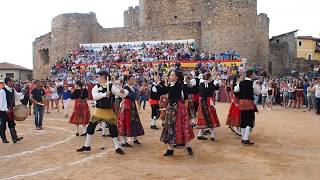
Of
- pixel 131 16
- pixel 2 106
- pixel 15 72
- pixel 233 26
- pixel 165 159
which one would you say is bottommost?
pixel 165 159

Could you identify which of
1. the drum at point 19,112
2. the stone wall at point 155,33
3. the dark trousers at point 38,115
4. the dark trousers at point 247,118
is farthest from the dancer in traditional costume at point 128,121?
the stone wall at point 155,33

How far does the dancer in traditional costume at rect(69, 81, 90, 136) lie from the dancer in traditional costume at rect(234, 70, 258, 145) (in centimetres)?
435

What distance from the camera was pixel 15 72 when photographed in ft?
199

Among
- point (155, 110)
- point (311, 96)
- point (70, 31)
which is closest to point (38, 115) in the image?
point (155, 110)

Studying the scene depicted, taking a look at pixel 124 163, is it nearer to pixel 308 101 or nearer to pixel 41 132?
pixel 41 132

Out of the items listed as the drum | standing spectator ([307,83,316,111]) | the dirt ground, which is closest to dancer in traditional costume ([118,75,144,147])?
the dirt ground

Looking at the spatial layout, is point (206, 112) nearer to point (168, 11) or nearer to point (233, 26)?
point (233, 26)

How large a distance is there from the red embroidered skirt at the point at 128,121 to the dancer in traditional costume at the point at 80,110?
2.61 m

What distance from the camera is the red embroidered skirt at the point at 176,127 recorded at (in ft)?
32.2

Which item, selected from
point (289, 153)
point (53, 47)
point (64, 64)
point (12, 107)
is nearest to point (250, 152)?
point (289, 153)

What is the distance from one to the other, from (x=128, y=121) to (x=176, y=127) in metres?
1.63

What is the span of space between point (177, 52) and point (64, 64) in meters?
9.18

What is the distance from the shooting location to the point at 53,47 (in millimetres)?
41688

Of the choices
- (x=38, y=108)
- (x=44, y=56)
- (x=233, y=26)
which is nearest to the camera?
(x=38, y=108)
